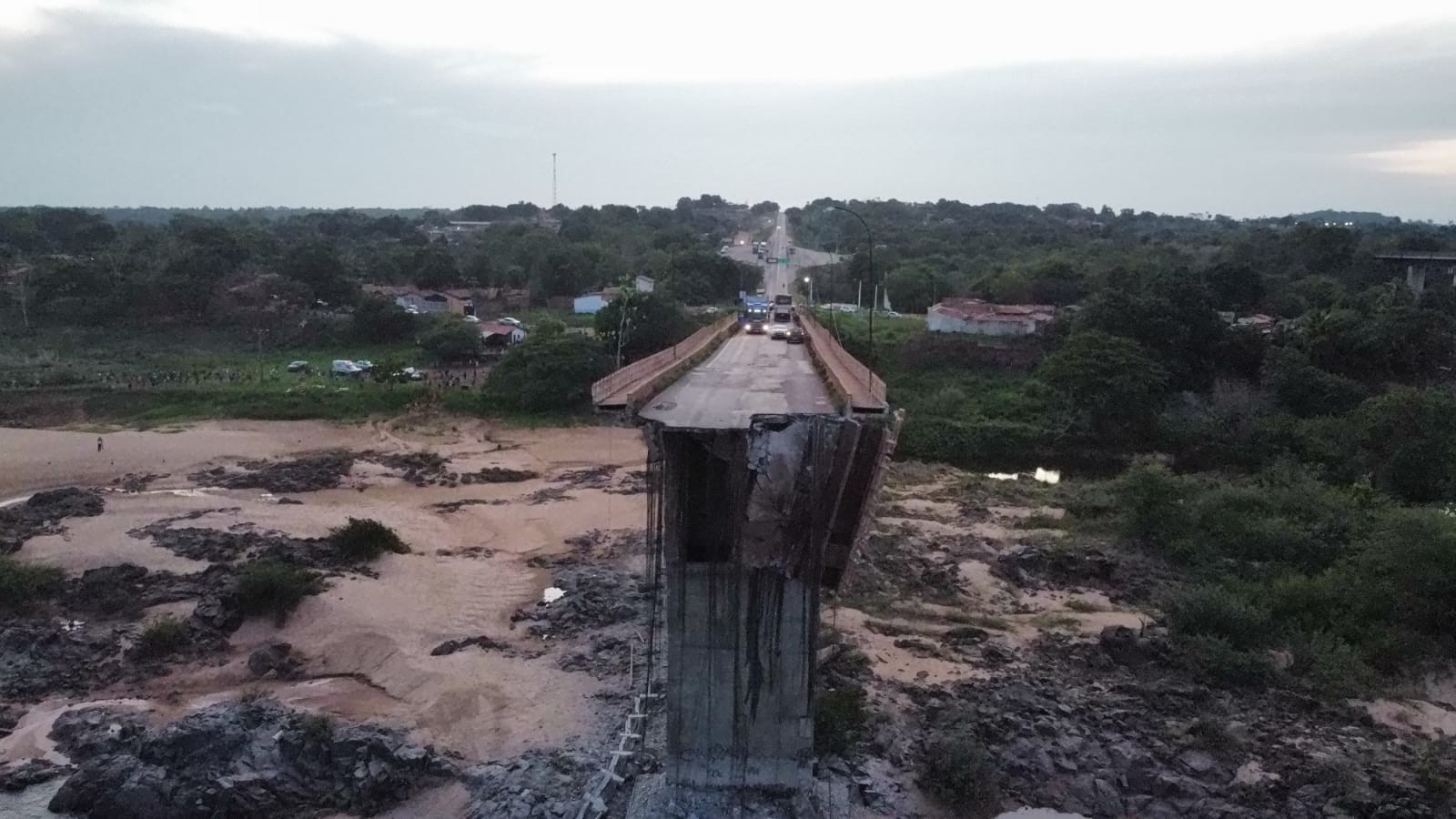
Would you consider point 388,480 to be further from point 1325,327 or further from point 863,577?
point 1325,327

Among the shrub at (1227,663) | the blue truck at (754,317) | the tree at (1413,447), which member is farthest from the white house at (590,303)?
the shrub at (1227,663)

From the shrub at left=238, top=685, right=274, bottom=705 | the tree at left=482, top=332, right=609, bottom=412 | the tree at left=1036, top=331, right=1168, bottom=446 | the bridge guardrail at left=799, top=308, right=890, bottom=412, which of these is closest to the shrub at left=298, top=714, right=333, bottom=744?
the shrub at left=238, top=685, right=274, bottom=705

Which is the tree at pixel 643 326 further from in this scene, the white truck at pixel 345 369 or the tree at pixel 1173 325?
the tree at pixel 1173 325

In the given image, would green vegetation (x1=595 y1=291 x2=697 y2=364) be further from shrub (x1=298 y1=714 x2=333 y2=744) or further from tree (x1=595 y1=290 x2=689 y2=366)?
shrub (x1=298 y1=714 x2=333 y2=744)

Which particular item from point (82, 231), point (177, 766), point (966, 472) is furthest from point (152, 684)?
point (82, 231)

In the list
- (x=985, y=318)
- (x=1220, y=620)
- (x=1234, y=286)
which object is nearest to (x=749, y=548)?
(x=1220, y=620)

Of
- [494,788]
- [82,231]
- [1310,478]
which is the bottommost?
[494,788]
